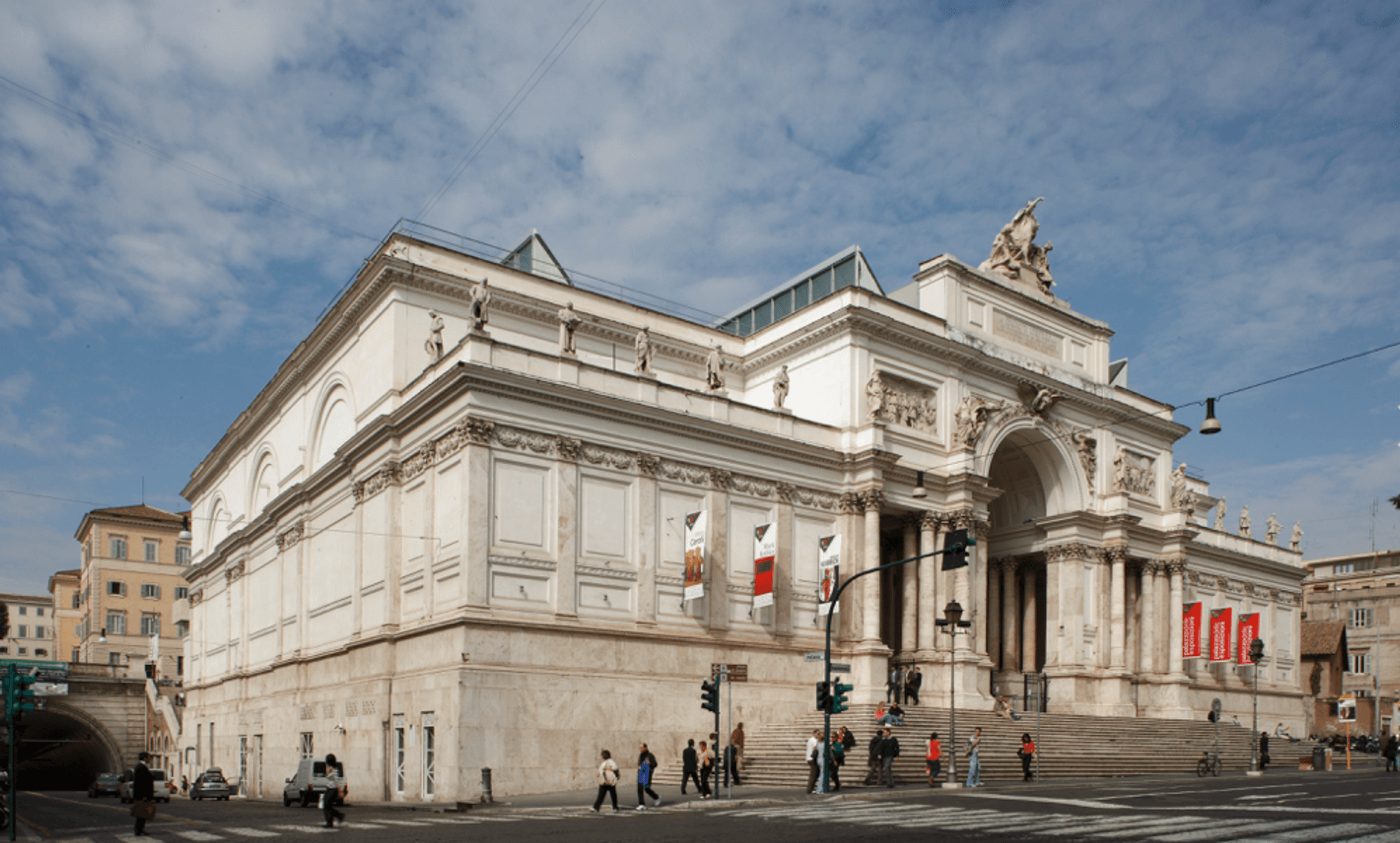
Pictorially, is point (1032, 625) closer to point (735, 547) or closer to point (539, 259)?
point (735, 547)

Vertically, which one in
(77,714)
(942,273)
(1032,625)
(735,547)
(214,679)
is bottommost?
(77,714)

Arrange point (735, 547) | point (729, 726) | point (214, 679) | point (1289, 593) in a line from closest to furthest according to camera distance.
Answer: point (729, 726), point (735, 547), point (214, 679), point (1289, 593)

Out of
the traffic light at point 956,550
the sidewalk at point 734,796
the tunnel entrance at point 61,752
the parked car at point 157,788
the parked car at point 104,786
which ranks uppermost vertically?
the traffic light at point 956,550

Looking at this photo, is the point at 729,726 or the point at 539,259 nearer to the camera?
the point at 729,726

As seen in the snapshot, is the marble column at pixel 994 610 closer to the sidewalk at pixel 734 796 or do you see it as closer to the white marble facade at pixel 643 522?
the white marble facade at pixel 643 522

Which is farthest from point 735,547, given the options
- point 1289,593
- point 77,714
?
point 77,714

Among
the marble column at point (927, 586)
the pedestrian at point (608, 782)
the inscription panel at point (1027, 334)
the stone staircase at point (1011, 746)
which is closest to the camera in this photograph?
the pedestrian at point (608, 782)

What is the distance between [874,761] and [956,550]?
8466 millimetres

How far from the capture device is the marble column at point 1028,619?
50.7m

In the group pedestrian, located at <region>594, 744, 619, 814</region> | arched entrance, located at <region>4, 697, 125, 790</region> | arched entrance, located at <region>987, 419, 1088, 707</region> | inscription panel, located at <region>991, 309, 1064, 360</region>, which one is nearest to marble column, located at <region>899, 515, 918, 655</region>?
arched entrance, located at <region>987, 419, 1088, 707</region>

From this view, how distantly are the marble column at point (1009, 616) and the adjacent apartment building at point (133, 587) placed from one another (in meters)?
61.3

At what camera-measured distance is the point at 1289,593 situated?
63.0 meters

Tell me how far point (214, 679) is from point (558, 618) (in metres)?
33.7

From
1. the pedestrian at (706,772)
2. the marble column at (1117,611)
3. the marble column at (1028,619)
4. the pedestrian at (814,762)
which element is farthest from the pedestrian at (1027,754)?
the marble column at (1028,619)
